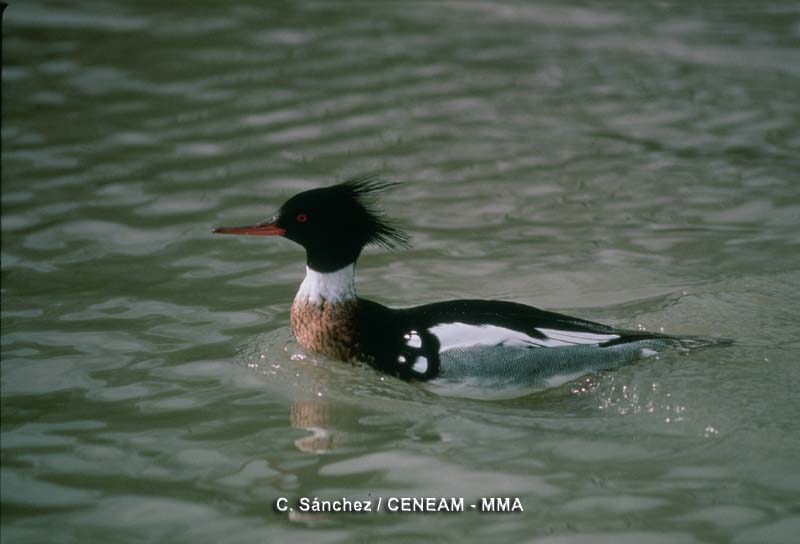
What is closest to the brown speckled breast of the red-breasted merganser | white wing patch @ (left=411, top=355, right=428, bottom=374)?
the red-breasted merganser

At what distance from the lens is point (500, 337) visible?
6.21 meters

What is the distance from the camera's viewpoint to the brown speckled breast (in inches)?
261

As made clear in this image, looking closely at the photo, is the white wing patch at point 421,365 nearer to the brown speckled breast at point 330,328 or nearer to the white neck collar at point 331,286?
the brown speckled breast at point 330,328

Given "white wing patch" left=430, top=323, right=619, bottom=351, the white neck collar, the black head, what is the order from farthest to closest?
the white neck collar → the black head → "white wing patch" left=430, top=323, right=619, bottom=351

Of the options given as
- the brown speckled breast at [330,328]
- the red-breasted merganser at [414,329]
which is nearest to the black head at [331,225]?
the red-breasted merganser at [414,329]

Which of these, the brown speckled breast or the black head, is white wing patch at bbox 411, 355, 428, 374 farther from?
the black head

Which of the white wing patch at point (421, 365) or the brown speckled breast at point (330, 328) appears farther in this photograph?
the brown speckled breast at point (330, 328)

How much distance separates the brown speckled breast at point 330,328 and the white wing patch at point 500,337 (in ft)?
2.01

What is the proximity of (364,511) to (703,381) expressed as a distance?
7.29 ft

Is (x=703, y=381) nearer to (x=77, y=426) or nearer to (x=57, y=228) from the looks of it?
(x=77, y=426)

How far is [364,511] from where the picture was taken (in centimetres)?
512

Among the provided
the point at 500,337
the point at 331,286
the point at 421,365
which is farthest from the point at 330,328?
the point at 500,337

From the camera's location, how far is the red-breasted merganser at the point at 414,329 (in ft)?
20.4

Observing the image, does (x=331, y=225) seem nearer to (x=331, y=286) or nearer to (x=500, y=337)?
(x=331, y=286)
